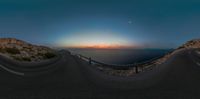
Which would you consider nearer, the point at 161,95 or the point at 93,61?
the point at 161,95

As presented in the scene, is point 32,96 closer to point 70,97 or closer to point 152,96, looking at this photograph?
point 70,97

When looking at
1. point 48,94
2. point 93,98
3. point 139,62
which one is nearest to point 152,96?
point 93,98

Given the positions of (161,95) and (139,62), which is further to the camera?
(139,62)

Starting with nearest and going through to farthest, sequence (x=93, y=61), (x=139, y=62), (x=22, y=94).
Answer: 1. (x=22, y=94)
2. (x=139, y=62)
3. (x=93, y=61)

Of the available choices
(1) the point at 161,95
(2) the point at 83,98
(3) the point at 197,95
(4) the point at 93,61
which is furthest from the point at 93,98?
(4) the point at 93,61

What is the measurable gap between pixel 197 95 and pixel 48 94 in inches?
185

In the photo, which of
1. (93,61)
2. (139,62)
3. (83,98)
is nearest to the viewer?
(83,98)

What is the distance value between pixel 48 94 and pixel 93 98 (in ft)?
5.31

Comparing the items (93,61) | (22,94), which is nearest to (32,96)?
(22,94)

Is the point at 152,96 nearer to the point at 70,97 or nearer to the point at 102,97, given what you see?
the point at 102,97

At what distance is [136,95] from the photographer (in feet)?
33.8

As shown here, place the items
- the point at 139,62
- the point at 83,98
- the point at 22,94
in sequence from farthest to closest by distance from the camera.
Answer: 1. the point at 139,62
2. the point at 22,94
3. the point at 83,98

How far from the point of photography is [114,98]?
9.67m

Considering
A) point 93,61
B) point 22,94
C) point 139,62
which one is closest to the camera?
point 22,94
